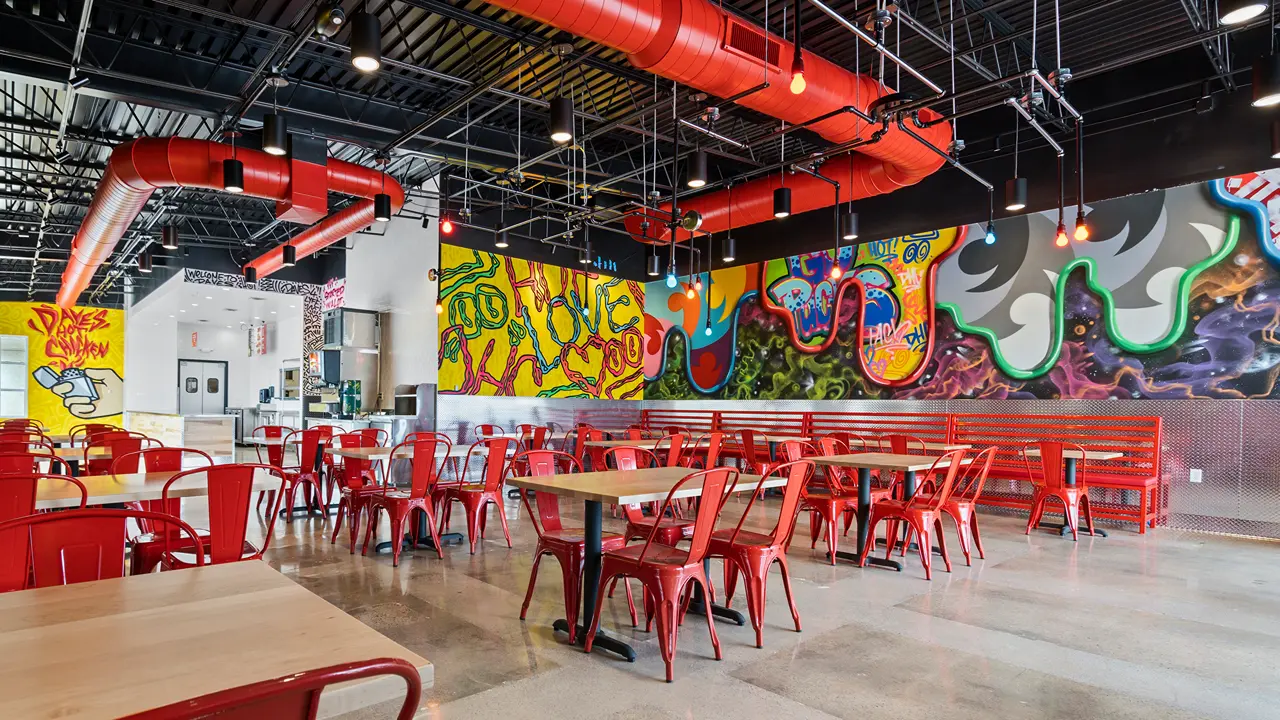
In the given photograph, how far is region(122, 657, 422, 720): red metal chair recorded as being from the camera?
2.76ft

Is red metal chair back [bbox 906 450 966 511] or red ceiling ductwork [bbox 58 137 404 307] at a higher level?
red ceiling ductwork [bbox 58 137 404 307]

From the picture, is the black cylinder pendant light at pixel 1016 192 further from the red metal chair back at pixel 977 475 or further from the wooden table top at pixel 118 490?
the wooden table top at pixel 118 490

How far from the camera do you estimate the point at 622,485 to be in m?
3.96

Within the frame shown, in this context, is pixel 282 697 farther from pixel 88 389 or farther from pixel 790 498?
pixel 88 389

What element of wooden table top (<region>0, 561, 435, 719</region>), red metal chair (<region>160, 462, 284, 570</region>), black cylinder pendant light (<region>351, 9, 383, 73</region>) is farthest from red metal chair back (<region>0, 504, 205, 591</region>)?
black cylinder pendant light (<region>351, 9, 383, 73</region>)

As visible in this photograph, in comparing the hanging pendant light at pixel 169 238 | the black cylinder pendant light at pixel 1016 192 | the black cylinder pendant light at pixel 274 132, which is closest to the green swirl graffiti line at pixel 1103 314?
the black cylinder pendant light at pixel 1016 192

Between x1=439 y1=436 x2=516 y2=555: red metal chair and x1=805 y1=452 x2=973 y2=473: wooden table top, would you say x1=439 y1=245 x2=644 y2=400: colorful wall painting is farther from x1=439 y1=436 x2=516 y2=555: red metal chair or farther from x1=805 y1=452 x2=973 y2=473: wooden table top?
x1=805 y1=452 x2=973 y2=473: wooden table top

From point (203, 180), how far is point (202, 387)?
1589cm

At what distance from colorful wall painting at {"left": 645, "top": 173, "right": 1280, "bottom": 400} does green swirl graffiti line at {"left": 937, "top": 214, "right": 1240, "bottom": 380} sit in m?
0.01

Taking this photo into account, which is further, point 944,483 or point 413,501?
point 413,501

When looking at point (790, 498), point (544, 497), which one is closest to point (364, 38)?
point (544, 497)

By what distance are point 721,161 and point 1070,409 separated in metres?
5.79

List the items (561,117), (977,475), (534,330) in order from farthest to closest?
(534,330) → (977,475) → (561,117)

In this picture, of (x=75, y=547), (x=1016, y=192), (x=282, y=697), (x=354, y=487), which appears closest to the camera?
(x=282, y=697)
